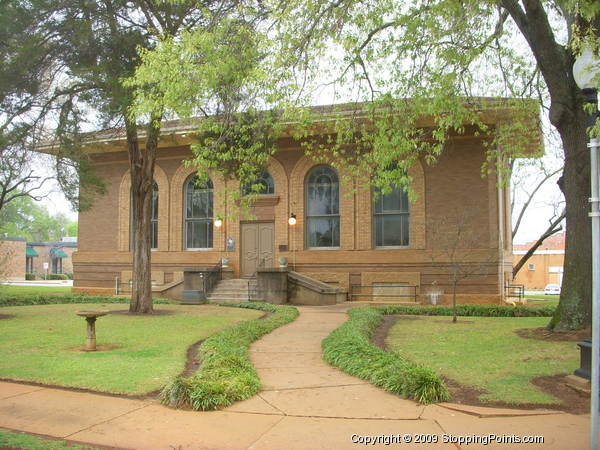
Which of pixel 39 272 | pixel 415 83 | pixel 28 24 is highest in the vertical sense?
pixel 28 24

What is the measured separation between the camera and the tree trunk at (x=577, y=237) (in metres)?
10.2

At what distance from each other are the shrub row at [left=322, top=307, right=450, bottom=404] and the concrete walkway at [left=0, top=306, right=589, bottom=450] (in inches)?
7.0

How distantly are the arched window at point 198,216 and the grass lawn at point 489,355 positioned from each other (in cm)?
1240

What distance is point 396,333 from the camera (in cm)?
1182

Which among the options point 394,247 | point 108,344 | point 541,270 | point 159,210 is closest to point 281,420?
point 108,344

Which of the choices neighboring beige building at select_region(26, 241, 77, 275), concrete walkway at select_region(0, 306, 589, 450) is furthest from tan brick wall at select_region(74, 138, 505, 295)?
neighboring beige building at select_region(26, 241, 77, 275)

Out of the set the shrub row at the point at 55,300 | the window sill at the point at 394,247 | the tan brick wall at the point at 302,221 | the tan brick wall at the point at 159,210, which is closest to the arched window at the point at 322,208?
the tan brick wall at the point at 302,221

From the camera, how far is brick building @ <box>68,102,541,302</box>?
64.4 feet

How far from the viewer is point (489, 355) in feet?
28.8

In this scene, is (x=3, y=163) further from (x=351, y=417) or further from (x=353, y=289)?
(x=351, y=417)

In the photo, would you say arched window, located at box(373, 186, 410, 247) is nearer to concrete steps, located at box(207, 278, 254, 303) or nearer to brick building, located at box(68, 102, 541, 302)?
brick building, located at box(68, 102, 541, 302)

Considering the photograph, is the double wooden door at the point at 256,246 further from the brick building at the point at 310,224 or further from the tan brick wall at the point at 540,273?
the tan brick wall at the point at 540,273

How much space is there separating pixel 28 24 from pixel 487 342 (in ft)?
42.4

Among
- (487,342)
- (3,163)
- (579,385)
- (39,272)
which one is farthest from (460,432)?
(39,272)
